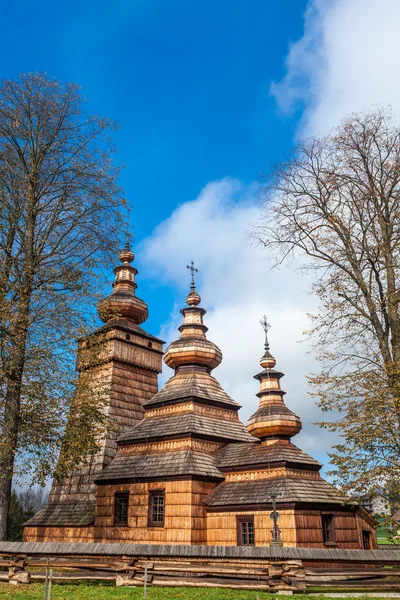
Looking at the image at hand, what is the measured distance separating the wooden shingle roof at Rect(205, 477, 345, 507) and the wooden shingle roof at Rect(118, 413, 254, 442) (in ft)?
8.65

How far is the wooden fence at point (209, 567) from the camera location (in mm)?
11211

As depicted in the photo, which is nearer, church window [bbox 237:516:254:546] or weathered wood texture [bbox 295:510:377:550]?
weathered wood texture [bbox 295:510:377:550]

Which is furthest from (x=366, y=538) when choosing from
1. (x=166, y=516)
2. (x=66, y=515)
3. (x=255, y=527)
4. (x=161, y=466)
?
(x=66, y=515)

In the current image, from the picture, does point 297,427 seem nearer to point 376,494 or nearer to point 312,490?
point 312,490

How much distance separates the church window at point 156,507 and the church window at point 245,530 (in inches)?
123

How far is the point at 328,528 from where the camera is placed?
18.6 meters

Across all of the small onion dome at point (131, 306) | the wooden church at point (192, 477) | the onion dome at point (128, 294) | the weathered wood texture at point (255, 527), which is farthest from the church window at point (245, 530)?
the small onion dome at point (131, 306)

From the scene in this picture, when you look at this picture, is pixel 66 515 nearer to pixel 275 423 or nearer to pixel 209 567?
pixel 275 423

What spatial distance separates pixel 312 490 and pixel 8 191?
1457cm

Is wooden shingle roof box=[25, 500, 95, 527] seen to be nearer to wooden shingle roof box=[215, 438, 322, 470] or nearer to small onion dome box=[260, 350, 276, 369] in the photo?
wooden shingle roof box=[215, 438, 322, 470]

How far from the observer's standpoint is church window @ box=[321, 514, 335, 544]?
725 inches

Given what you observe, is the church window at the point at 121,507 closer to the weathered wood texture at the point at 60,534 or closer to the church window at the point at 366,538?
the weathered wood texture at the point at 60,534

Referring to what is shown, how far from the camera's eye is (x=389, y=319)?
45.9 ft

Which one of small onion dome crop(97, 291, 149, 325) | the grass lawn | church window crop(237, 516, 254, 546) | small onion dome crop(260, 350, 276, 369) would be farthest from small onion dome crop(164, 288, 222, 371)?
the grass lawn
